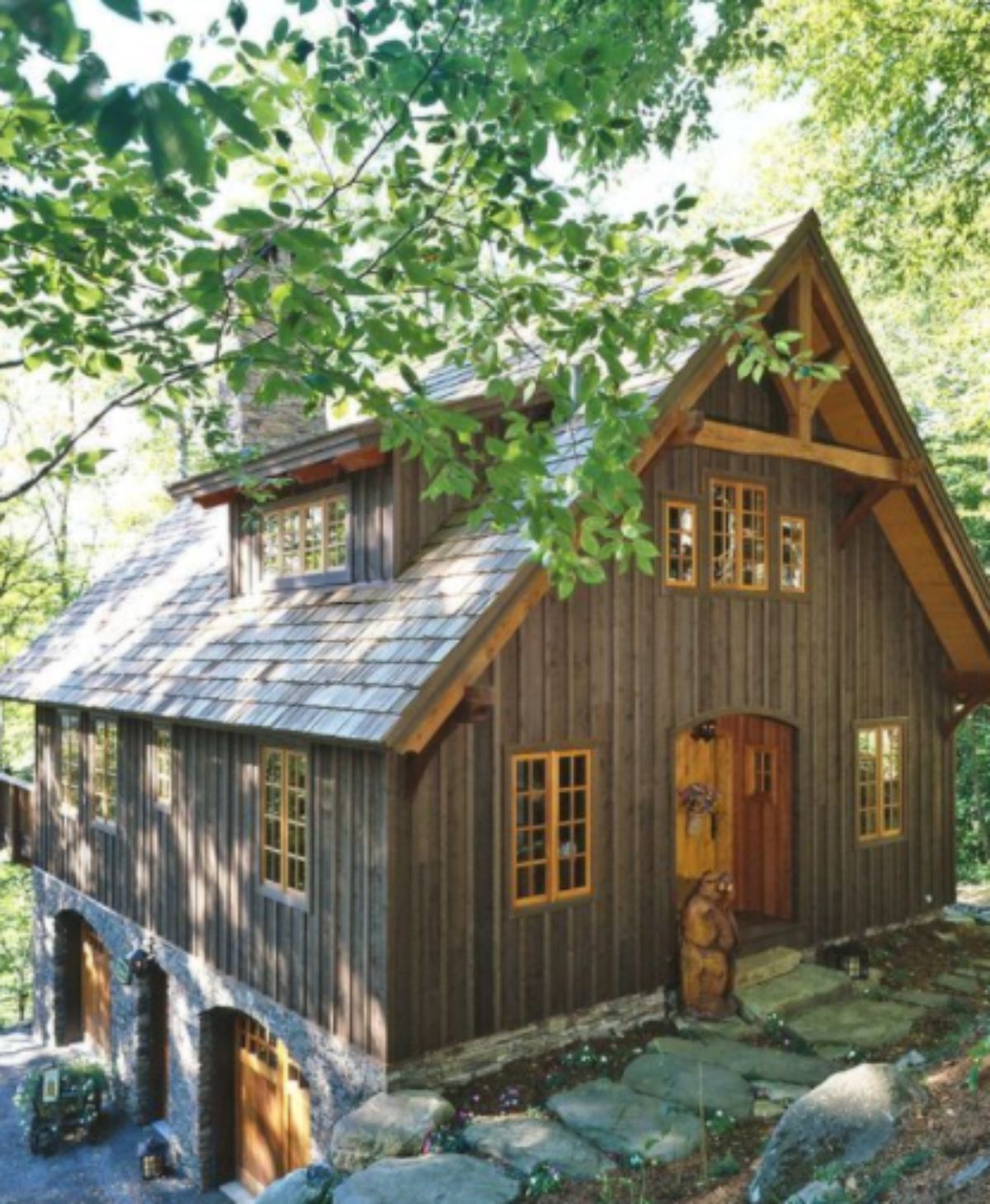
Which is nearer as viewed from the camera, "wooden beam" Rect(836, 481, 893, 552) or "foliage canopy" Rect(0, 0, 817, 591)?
"foliage canopy" Rect(0, 0, 817, 591)

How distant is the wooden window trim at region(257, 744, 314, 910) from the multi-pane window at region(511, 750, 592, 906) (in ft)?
5.40

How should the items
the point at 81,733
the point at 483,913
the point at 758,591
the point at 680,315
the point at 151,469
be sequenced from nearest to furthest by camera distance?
the point at 680,315 < the point at 483,913 < the point at 758,591 < the point at 81,733 < the point at 151,469

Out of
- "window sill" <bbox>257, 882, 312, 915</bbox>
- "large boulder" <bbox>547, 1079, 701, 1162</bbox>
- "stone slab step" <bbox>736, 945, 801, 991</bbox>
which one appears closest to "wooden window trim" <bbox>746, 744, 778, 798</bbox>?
"stone slab step" <bbox>736, 945, 801, 991</bbox>

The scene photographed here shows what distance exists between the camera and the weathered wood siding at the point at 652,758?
7.39 meters

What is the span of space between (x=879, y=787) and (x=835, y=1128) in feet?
21.6

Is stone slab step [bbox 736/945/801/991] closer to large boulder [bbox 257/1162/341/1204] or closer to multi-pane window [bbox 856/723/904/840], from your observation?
multi-pane window [bbox 856/723/904/840]

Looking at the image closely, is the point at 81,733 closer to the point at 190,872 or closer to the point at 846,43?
the point at 190,872

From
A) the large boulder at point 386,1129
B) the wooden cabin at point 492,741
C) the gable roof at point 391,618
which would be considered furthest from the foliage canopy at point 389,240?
the large boulder at point 386,1129

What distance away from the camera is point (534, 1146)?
6164 mm

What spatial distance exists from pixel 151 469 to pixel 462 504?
63.2ft

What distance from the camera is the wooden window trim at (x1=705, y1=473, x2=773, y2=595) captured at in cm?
934

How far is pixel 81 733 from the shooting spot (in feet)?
41.4

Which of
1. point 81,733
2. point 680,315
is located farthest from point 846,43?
point 81,733

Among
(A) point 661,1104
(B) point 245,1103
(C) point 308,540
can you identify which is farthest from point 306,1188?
(C) point 308,540
